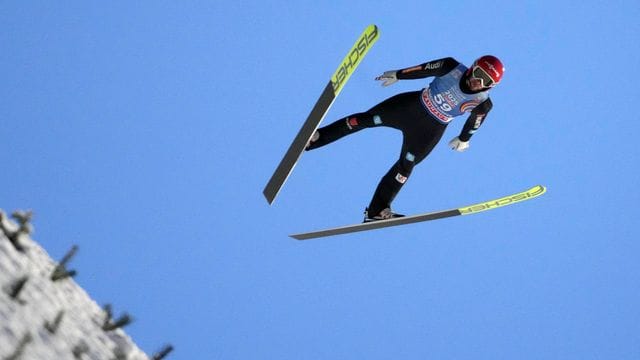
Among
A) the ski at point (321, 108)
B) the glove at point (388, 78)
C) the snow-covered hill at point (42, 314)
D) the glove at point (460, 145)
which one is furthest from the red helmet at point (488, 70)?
the snow-covered hill at point (42, 314)

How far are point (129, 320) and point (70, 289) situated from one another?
0.55 m

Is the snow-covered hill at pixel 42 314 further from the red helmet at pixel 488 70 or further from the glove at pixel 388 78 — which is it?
the red helmet at pixel 488 70

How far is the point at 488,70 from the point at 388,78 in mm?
1144

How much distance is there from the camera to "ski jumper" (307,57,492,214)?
8.69 m

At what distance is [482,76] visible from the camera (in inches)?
332

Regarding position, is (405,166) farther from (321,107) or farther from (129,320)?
(129,320)

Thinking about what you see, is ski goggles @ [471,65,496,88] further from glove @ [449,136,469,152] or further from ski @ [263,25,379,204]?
ski @ [263,25,379,204]

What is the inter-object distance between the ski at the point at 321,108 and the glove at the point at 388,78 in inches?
55.4

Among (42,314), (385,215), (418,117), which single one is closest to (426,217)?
(385,215)

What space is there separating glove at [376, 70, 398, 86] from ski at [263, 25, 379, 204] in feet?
4.61

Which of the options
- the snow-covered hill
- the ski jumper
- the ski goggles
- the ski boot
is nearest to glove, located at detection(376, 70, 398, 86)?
the ski jumper

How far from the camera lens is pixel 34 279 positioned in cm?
520

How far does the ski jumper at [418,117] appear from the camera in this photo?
28.5 ft

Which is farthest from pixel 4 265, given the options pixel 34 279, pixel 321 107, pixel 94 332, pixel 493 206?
pixel 493 206
